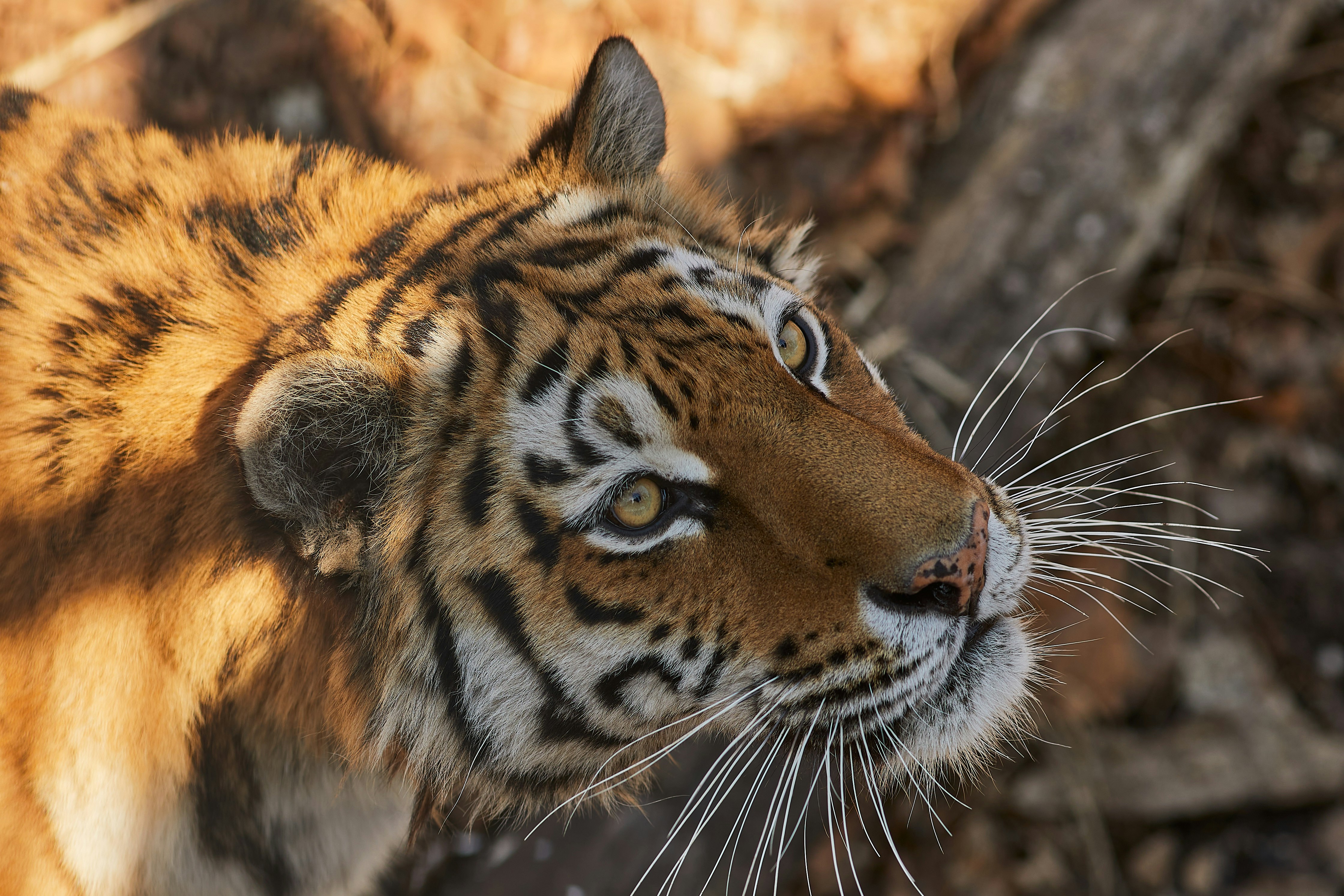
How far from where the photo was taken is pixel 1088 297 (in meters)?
3.14

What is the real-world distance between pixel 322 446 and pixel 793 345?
0.83 m

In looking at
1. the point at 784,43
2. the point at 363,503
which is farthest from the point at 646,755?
the point at 784,43

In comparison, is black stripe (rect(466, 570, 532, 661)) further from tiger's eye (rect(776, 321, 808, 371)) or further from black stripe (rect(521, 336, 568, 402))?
tiger's eye (rect(776, 321, 808, 371))

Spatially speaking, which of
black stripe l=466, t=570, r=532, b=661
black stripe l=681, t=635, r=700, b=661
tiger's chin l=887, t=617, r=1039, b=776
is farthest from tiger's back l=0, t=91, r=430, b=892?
tiger's chin l=887, t=617, r=1039, b=776

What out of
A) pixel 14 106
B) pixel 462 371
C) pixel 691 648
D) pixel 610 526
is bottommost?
pixel 691 648

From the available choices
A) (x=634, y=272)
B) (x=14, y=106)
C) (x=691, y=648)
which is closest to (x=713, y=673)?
(x=691, y=648)

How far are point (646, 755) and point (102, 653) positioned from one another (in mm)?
972

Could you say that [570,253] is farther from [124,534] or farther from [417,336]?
[124,534]

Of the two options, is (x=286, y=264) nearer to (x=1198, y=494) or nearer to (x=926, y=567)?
(x=926, y=567)

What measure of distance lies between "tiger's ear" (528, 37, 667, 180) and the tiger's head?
350 millimetres

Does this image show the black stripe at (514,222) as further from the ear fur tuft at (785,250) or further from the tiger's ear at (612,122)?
the ear fur tuft at (785,250)

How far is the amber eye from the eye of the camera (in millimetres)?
1782

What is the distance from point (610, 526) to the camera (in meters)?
1.62

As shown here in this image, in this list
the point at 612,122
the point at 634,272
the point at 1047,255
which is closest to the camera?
the point at 634,272
